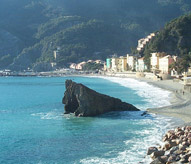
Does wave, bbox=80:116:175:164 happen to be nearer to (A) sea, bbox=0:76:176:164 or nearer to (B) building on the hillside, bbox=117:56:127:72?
(A) sea, bbox=0:76:176:164

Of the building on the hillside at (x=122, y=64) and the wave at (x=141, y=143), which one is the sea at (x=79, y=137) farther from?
the building on the hillside at (x=122, y=64)

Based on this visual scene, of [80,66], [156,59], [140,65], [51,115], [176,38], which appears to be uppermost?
[176,38]

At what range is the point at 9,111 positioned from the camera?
4100cm

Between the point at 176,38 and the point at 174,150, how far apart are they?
7568 centimetres

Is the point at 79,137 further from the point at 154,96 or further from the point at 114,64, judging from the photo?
the point at 114,64

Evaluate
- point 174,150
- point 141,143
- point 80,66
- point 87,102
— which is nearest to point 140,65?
point 80,66

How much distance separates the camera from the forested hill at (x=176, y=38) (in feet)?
302

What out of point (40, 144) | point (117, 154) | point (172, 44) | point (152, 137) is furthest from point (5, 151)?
point (172, 44)

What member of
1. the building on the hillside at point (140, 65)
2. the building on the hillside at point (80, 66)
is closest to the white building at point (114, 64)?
the building on the hillside at point (140, 65)

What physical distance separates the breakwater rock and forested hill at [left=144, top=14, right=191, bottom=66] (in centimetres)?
6860

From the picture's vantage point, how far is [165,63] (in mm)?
87188

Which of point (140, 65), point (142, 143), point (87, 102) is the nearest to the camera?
point (142, 143)

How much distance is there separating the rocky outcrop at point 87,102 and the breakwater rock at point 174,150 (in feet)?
35.9

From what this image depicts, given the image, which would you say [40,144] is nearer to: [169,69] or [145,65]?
[169,69]
